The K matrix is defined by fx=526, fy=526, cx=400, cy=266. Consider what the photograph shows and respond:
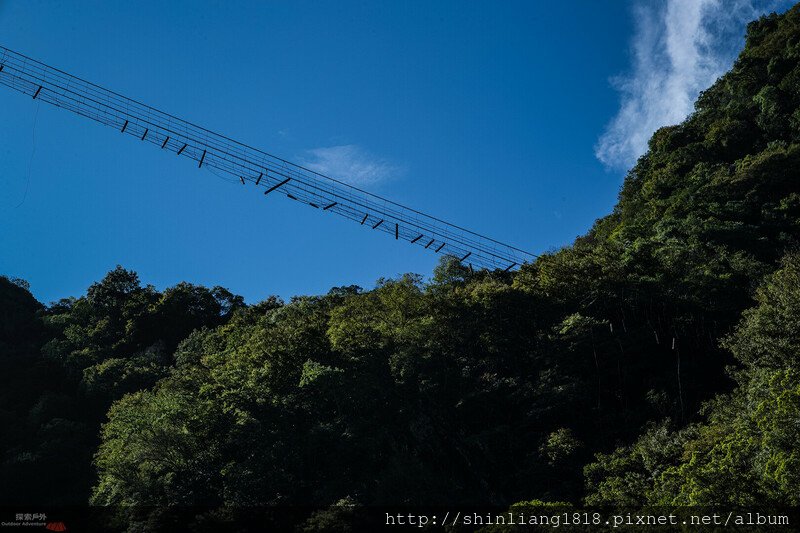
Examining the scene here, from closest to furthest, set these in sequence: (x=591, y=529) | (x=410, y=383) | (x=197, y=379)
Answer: (x=591, y=529) < (x=410, y=383) < (x=197, y=379)

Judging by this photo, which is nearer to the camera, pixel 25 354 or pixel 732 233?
pixel 732 233

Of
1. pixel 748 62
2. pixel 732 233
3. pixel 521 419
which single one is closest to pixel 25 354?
pixel 521 419

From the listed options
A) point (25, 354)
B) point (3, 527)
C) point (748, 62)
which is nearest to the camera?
point (3, 527)

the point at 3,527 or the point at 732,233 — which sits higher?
the point at 732,233

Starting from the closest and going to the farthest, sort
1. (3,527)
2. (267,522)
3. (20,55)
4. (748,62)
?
1. (20,55)
2. (267,522)
3. (3,527)
4. (748,62)

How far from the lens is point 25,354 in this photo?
5659 centimetres

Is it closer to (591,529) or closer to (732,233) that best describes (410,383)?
(591,529)

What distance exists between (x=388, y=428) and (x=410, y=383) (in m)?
2.76

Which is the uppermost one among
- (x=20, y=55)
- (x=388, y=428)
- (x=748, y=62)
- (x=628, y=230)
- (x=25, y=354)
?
(x=748, y=62)

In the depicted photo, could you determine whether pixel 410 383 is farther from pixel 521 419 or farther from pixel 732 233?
pixel 732 233

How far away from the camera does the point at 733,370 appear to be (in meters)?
23.9

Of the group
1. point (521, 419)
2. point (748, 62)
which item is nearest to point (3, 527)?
point (521, 419)

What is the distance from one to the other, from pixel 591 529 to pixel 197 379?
1092 inches

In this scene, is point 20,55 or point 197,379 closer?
point 20,55
